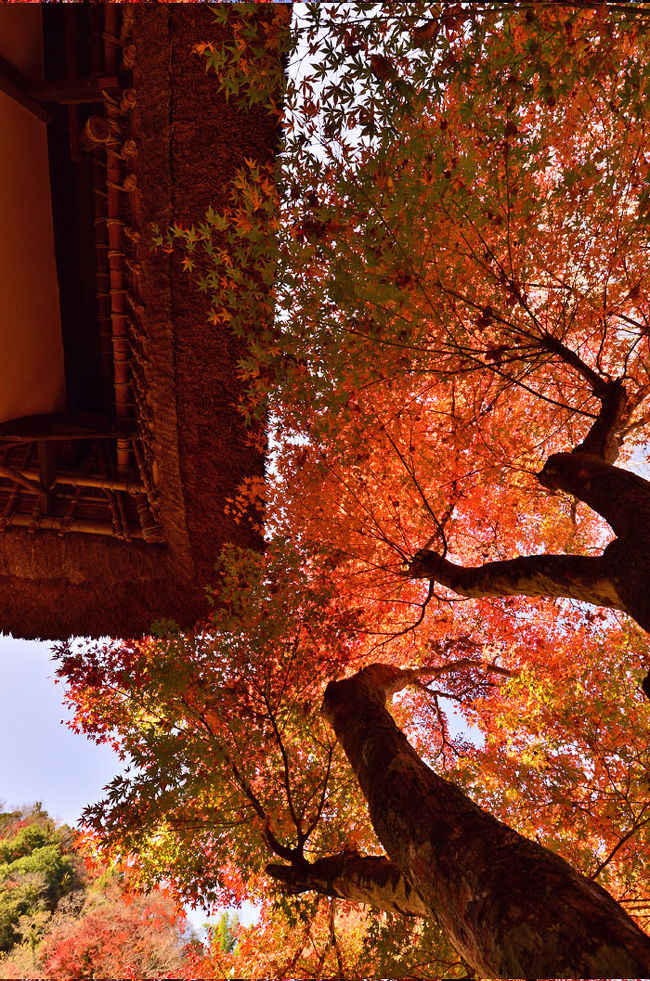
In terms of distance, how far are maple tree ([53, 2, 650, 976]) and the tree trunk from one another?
1 cm

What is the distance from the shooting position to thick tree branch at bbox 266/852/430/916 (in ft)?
12.3

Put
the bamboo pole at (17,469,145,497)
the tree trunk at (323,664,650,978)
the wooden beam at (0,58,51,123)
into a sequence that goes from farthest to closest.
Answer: the bamboo pole at (17,469,145,497) → the wooden beam at (0,58,51,123) → the tree trunk at (323,664,650,978)

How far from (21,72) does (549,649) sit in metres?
11.9

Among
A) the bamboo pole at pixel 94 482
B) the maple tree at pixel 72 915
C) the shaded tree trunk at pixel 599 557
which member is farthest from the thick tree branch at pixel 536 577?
the maple tree at pixel 72 915

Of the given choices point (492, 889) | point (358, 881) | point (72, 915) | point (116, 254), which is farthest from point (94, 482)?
point (492, 889)

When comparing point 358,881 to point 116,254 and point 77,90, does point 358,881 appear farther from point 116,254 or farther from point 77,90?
point 77,90

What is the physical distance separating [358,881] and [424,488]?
15.7 ft

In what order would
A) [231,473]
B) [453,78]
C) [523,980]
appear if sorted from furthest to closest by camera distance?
1. [231,473]
2. [453,78]
3. [523,980]

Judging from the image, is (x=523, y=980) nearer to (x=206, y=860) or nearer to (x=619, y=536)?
(x=619, y=536)

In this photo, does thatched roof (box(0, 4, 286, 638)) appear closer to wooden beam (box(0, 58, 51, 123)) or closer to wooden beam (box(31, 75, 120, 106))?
wooden beam (box(31, 75, 120, 106))

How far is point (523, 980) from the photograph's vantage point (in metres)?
2.29

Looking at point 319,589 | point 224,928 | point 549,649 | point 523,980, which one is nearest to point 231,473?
point 319,589

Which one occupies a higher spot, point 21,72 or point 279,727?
point 21,72

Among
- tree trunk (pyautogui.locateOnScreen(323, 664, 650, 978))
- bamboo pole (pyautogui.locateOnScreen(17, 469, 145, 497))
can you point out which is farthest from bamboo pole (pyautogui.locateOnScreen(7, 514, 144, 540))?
tree trunk (pyautogui.locateOnScreen(323, 664, 650, 978))
